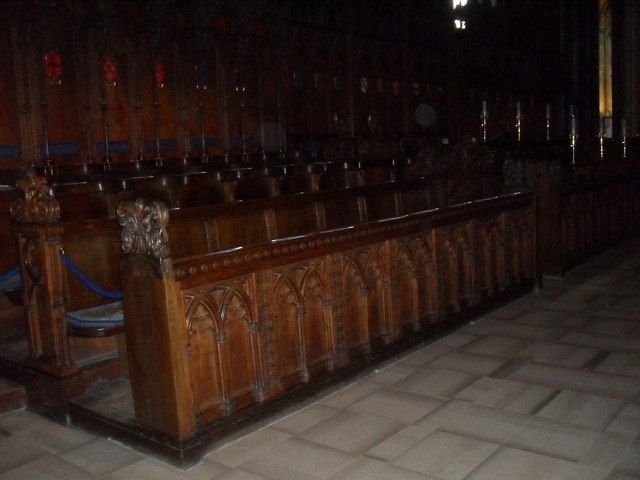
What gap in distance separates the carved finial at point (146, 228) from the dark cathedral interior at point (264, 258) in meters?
0.01

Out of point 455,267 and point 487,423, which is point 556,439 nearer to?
point 487,423

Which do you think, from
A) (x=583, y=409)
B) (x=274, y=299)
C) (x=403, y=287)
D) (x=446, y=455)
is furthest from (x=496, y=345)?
(x=274, y=299)

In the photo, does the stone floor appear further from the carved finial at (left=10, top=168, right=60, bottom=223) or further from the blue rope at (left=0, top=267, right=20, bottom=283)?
the carved finial at (left=10, top=168, right=60, bottom=223)

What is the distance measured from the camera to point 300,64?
31.6 feet

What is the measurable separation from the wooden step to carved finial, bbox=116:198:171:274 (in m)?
1.20

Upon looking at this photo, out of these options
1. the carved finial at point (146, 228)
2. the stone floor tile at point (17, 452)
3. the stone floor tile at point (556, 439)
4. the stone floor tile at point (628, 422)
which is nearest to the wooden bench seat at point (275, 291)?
the carved finial at point (146, 228)

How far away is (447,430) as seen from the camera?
2.99 metres

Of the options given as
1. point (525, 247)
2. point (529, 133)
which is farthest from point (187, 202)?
point (529, 133)

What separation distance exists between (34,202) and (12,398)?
102 centimetres

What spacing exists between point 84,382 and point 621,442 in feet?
8.15

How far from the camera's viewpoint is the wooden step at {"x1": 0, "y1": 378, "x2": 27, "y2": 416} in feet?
11.4

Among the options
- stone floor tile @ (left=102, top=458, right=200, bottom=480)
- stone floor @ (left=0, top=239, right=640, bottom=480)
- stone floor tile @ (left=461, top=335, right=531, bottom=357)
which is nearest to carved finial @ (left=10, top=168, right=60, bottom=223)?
stone floor @ (left=0, top=239, right=640, bottom=480)

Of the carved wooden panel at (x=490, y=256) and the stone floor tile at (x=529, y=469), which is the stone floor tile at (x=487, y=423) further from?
the carved wooden panel at (x=490, y=256)

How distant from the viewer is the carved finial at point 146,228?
2.73m
